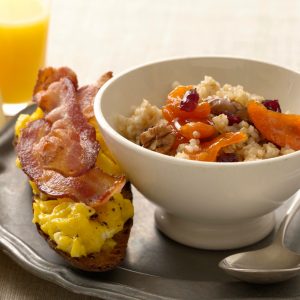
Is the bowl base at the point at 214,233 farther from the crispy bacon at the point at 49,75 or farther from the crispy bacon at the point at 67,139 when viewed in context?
the crispy bacon at the point at 49,75

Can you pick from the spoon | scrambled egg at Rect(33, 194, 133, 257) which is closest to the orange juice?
scrambled egg at Rect(33, 194, 133, 257)

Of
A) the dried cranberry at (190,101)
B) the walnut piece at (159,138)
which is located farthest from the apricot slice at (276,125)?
the walnut piece at (159,138)

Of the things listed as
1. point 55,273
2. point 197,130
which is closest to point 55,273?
point 55,273

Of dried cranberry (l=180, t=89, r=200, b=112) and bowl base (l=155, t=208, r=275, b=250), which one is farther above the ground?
dried cranberry (l=180, t=89, r=200, b=112)

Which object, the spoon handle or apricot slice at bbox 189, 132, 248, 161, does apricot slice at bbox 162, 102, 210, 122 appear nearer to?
apricot slice at bbox 189, 132, 248, 161

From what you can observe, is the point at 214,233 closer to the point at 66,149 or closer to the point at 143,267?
the point at 143,267

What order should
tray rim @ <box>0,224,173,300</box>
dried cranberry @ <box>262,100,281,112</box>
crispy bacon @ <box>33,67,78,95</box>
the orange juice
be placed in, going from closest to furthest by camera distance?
1. tray rim @ <box>0,224,173,300</box>
2. dried cranberry @ <box>262,100,281,112</box>
3. crispy bacon @ <box>33,67,78,95</box>
4. the orange juice

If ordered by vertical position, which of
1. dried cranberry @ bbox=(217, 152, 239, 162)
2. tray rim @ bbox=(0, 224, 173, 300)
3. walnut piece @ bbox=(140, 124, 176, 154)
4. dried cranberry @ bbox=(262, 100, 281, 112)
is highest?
dried cranberry @ bbox=(262, 100, 281, 112)
